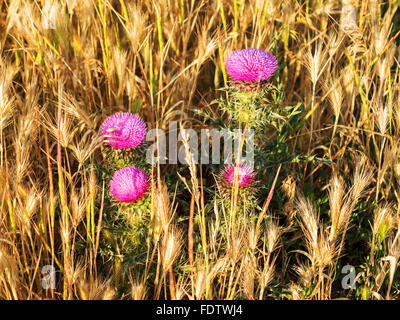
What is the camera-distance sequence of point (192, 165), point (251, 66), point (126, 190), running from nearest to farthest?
point (192, 165) < point (126, 190) < point (251, 66)

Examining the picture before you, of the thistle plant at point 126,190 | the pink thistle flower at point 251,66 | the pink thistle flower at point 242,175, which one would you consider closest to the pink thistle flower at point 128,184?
the thistle plant at point 126,190

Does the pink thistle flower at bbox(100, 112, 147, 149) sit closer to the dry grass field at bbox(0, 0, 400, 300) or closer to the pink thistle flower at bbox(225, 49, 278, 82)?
the dry grass field at bbox(0, 0, 400, 300)

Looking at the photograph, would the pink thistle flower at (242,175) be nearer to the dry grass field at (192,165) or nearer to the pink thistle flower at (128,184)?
the dry grass field at (192,165)

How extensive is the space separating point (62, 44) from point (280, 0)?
0.84m

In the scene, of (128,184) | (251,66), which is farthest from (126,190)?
(251,66)

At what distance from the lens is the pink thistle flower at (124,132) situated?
1.44 metres

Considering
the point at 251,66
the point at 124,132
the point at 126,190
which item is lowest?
the point at 126,190

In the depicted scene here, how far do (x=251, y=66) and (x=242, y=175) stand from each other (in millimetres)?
336

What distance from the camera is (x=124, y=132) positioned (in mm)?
1433

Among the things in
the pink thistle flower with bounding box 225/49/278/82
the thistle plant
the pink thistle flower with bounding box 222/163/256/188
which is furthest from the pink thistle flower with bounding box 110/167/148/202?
the pink thistle flower with bounding box 225/49/278/82

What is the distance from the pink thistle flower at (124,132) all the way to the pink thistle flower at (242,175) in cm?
28

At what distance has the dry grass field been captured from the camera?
129 cm

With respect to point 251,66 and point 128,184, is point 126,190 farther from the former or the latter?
point 251,66
